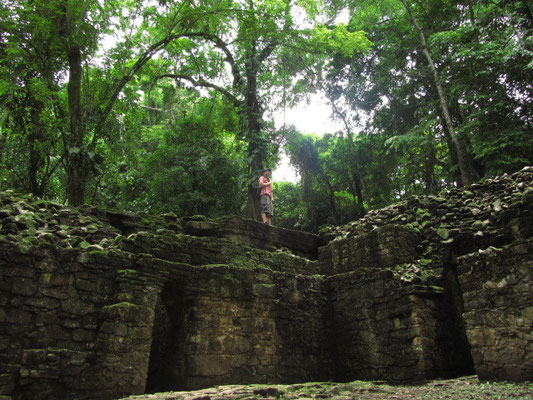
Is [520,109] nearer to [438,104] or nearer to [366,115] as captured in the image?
[438,104]

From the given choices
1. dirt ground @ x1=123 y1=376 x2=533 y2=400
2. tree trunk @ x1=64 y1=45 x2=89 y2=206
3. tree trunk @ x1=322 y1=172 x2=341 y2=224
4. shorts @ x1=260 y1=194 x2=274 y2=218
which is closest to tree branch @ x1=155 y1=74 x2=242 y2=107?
tree trunk @ x1=64 y1=45 x2=89 y2=206

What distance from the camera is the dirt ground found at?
4.22 metres

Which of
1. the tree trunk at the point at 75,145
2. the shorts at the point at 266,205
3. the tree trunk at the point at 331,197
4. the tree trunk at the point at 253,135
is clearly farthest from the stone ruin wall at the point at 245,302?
the tree trunk at the point at 331,197

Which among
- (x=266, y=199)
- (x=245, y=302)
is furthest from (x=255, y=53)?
(x=245, y=302)

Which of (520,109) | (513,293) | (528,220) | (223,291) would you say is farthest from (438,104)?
(223,291)

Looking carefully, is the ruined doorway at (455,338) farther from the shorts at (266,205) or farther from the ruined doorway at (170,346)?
the shorts at (266,205)

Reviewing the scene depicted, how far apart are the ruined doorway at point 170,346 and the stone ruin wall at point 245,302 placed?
0.09 feet

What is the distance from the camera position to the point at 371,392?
4992 mm

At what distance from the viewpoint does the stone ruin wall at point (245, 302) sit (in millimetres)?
4734

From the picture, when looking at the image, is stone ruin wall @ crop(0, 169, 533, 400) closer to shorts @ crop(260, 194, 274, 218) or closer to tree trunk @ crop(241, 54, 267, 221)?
shorts @ crop(260, 194, 274, 218)

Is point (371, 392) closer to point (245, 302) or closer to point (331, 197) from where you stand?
point (245, 302)

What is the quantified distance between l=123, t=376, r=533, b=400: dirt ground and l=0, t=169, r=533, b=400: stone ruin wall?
47cm

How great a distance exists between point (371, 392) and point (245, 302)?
7.88 ft

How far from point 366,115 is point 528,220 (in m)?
15.0
